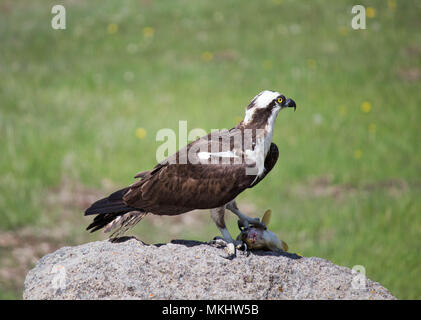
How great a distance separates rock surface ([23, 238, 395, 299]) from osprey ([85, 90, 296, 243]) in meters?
0.31

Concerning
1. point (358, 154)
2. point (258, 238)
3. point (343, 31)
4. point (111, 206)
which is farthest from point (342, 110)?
point (111, 206)

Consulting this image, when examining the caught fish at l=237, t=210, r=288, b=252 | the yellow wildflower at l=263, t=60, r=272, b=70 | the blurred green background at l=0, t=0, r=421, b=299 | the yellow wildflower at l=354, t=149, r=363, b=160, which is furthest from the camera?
the yellow wildflower at l=263, t=60, r=272, b=70

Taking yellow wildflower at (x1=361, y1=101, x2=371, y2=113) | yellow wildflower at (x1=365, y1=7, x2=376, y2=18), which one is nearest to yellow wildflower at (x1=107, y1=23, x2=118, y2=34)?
yellow wildflower at (x1=365, y1=7, x2=376, y2=18)

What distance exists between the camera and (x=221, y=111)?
13242 millimetres

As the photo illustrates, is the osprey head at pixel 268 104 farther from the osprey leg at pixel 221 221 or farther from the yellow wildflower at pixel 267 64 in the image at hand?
the yellow wildflower at pixel 267 64

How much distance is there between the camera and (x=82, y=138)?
1273cm

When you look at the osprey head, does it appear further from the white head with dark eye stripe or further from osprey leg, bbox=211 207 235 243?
osprey leg, bbox=211 207 235 243

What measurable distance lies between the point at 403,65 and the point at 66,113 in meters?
8.96

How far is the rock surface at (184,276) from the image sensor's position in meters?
5.45

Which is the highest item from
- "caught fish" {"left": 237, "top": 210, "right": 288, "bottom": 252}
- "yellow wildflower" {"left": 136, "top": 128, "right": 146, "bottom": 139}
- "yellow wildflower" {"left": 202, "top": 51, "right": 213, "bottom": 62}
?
"yellow wildflower" {"left": 202, "top": 51, "right": 213, "bottom": 62}

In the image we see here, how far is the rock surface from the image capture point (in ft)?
17.9

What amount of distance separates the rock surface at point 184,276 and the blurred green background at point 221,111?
3.17 meters

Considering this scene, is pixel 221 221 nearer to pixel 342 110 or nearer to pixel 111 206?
pixel 111 206

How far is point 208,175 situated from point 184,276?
98 cm
